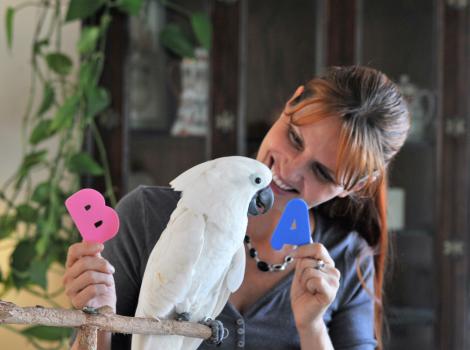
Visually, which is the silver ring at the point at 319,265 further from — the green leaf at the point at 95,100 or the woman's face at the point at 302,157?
the green leaf at the point at 95,100

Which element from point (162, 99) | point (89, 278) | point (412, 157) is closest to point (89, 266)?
point (89, 278)

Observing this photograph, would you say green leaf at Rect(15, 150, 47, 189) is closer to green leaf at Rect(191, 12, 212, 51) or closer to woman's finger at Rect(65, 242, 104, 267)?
green leaf at Rect(191, 12, 212, 51)

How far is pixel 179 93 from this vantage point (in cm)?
196

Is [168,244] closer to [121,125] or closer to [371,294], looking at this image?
[371,294]

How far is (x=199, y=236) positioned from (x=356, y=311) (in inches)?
20.0

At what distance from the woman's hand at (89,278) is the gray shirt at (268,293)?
0.22 meters

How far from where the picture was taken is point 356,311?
1.12m

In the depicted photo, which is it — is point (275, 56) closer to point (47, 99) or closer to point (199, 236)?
point (47, 99)

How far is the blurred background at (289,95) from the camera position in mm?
1918

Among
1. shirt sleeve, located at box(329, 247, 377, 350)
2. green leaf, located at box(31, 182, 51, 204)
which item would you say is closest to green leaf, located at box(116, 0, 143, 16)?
green leaf, located at box(31, 182, 51, 204)

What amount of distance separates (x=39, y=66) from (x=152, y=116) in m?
0.36

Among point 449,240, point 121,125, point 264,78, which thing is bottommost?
point 449,240

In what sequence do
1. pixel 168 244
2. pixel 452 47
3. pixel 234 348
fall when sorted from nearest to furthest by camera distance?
pixel 168 244
pixel 234 348
pixel 452 47

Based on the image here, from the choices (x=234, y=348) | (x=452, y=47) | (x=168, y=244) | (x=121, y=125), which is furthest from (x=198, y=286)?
(x=452, y=47)
